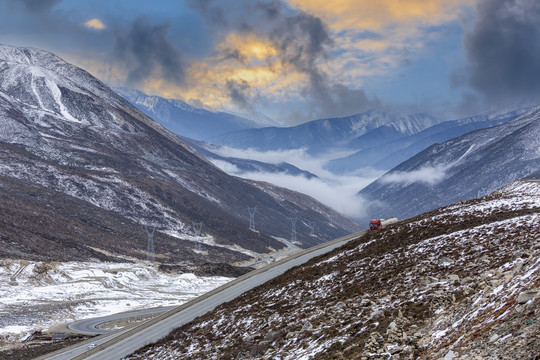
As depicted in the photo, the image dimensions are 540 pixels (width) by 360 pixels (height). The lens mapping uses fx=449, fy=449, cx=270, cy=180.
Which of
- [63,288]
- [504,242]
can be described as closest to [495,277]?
[504,242]

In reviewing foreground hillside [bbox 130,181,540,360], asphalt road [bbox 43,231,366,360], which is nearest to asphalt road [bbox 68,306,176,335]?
asphalt road [bbox 43,231,366,360]

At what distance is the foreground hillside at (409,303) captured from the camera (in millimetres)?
14914

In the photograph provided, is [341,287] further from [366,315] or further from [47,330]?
[47,330]

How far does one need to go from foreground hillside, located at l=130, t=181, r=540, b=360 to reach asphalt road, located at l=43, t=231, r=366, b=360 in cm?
572

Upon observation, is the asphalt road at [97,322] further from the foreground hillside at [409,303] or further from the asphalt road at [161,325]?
the foreground hillside at [409,303]

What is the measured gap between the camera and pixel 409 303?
2219 cm

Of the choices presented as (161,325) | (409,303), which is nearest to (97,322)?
(161,325)

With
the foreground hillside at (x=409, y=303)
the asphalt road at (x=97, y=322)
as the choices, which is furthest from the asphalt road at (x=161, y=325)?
the asphalt road at (x=97, y=322)

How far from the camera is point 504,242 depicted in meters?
28.6

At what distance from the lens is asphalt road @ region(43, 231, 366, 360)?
1664 inches

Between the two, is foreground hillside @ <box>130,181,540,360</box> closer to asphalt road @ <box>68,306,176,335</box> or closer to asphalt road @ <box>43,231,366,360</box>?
asphalt road @ <box>43,231,366,360</box>

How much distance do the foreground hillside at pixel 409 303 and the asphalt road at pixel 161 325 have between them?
572 centimetres

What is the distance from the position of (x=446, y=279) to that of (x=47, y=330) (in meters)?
72.3

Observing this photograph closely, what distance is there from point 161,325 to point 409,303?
33428 mm
